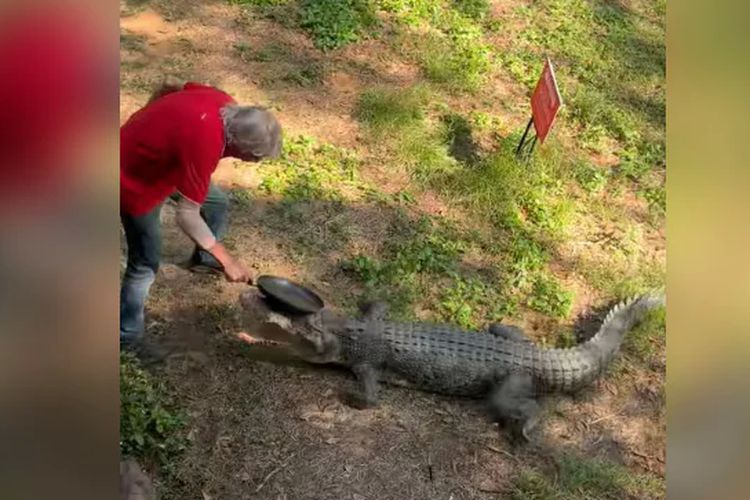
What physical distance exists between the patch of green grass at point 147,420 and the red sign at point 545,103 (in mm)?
1802

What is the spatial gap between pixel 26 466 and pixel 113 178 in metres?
0.39

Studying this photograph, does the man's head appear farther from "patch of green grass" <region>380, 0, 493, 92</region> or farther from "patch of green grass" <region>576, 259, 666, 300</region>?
"patch of green grass" <region>380, 0, 493, 92</region>

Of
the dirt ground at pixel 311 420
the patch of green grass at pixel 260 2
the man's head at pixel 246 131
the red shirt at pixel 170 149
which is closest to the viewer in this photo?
the red shirt at pixel 170 149

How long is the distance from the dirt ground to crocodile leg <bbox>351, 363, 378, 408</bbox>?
4cm

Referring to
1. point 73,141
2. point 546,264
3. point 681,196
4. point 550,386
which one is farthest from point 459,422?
point 73,141

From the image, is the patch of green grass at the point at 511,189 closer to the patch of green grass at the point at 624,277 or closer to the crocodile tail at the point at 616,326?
the patch of green grass at the point at 624,277

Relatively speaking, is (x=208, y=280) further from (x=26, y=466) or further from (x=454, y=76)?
(x=26, y=466)

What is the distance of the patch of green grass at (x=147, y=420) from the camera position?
2.55 m

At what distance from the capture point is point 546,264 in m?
3.47

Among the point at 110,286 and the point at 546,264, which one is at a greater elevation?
the point at 110,286

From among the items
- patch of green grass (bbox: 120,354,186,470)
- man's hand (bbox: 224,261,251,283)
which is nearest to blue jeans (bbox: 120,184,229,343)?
patch of green grass (bbox: 120,354,186,470)

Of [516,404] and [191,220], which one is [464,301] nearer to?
[516,404]

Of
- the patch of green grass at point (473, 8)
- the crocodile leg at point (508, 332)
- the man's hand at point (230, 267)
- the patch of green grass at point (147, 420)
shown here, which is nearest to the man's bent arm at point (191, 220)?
the man's hand at point (230, 267)

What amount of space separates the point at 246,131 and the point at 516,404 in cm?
127
